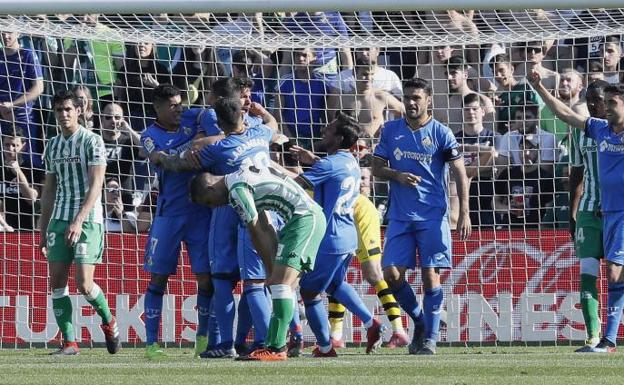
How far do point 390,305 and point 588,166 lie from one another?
7.24 ft

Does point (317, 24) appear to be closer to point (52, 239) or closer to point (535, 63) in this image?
point (535, 63)

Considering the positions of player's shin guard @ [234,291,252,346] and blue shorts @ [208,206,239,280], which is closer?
blue shorts @ [208,206,239,280]

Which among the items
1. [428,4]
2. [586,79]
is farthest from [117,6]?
[586,79]

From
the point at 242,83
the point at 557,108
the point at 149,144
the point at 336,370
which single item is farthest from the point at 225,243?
the point at 557,108

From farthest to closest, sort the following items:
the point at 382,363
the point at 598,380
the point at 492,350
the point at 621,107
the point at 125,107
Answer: the point at 125,107
the point at 492,350
the point at 621,107
the point at 382,363
the point at 598,380

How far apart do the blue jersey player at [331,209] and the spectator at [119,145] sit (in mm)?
3323

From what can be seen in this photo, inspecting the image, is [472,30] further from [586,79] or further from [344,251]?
[344,251]

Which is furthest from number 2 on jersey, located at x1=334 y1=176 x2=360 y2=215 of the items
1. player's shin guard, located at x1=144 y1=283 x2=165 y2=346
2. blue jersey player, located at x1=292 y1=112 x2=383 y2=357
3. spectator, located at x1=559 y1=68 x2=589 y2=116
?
spectator, located at x1=559 y1=68 x2=589 y2=116

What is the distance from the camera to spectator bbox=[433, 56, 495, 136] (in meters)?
13.9

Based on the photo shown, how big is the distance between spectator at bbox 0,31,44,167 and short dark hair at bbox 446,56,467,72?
13.6 feet

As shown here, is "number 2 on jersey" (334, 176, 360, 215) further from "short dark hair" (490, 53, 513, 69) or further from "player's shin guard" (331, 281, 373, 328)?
"short dark hair" (490, 53, 513, 69)

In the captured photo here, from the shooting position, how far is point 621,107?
35.1 feet

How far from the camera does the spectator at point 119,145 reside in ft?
44.5

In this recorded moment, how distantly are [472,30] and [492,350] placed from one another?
10.1 feet
